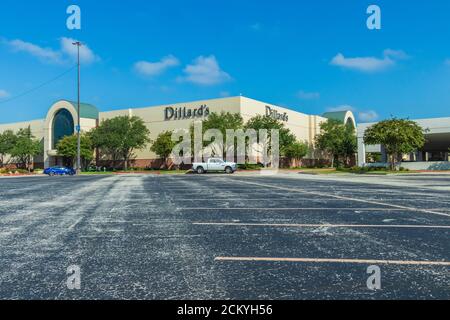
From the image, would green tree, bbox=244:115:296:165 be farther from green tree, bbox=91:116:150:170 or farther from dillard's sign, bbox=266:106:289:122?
green tree, bbox=91:116:150:170

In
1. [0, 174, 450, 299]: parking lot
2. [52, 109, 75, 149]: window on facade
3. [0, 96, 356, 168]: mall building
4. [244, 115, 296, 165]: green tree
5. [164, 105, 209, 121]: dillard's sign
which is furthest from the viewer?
Result: [52, 109, 75, 149]: window on facade

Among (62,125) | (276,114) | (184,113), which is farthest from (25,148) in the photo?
(276,114)

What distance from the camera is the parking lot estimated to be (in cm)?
409

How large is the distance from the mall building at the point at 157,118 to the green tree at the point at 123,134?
7.71ft

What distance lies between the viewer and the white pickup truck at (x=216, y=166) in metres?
43.6

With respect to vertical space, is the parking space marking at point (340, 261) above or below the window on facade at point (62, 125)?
below

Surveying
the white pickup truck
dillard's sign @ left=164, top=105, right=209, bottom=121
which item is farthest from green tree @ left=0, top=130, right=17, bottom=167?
the white pickup truck

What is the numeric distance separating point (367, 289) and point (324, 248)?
188 centimetres

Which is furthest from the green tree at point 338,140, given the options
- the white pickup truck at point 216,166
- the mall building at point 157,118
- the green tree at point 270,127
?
the white pickup truck at point 216,166

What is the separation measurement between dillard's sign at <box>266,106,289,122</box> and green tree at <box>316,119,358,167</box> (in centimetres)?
818

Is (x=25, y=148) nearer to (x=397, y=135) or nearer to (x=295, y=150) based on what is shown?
(x=295, y=150)

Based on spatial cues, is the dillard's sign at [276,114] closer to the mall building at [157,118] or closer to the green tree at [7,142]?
the mall building at [157,118]
